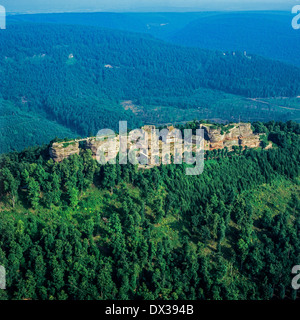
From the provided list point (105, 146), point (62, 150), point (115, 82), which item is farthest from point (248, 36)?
point (62, 150)

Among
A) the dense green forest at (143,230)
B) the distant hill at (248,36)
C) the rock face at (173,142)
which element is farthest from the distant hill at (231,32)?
the dense green forest at (143,230)

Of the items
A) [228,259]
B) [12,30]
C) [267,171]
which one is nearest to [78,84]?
[12,30]

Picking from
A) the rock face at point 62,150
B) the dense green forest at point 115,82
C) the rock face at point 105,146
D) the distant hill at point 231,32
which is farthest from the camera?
the distant hill at point 231,32

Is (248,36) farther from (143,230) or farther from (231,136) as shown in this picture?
(143,230)

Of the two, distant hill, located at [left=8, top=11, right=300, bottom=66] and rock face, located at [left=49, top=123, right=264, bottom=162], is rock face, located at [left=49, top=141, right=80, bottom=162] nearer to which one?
rock face, located at [left=49, top=123, right=264, bottom=162]

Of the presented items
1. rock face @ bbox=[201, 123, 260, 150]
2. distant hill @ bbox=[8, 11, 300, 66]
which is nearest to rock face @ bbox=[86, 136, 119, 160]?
rock face @ bbox=[201, 123, 260, 150]

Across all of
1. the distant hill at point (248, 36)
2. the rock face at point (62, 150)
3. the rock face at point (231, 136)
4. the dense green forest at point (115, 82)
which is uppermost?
the distant hill at point (248, 36)

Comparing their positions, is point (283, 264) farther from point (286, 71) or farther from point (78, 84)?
point (286, 71)

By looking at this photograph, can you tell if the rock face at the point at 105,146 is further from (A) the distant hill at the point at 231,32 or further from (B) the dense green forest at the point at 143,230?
(A) the distant hill at the point at 231,32
